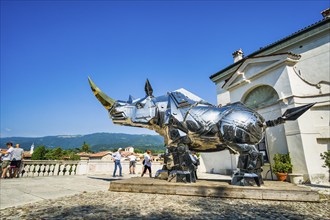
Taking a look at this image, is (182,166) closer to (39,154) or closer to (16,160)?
(16,160)

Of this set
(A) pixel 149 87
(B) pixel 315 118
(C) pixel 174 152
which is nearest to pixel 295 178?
Answer: (B) pixel 315 118

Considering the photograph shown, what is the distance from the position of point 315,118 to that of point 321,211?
306 inches

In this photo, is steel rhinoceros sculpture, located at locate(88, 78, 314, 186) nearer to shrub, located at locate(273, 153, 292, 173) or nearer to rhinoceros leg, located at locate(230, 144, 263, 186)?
rhinoceros leg, located at locate(230, 144, 263, 186)

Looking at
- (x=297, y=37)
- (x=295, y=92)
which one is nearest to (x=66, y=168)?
(x=295, y=92)

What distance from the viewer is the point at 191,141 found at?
434 cm

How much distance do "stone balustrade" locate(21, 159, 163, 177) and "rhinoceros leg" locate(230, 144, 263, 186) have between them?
10133mm

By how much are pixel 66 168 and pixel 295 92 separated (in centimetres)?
1336

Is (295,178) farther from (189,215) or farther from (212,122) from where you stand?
(189,215)

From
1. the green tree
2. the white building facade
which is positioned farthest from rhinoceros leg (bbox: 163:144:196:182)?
the green tree

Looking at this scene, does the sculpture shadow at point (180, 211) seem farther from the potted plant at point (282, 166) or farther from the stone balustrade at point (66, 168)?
the stone balustrade at point (66, 168)

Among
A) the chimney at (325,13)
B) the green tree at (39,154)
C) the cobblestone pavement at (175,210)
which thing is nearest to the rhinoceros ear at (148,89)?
the cobblestone pavement at (175,210)

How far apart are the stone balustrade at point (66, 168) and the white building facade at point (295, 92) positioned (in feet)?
25.5

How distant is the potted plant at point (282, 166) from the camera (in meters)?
8.34

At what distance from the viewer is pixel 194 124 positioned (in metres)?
→ 4.25
